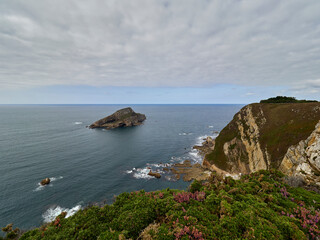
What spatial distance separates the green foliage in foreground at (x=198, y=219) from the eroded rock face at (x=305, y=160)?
49.5 ft

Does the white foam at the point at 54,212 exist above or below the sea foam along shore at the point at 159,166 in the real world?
below

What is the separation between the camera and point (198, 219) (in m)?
10.8

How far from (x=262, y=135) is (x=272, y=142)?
5.20 m

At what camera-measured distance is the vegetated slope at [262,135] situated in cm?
3978

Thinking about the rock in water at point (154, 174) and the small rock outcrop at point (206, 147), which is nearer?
the rock in water at point (154, 174)

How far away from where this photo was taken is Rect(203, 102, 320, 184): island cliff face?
30.7 meters

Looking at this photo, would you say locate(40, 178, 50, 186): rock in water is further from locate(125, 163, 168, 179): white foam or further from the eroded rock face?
the eroded rock face

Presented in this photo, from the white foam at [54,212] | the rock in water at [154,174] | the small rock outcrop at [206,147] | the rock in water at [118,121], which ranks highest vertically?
the rock in water at [118,121]

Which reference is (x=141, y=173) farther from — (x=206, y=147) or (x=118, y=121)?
(x=118, y=121)

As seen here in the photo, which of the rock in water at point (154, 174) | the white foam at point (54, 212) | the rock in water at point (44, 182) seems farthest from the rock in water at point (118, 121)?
the white foam at point (54, 212)

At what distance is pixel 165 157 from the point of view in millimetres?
73562

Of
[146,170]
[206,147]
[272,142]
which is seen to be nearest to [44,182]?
[146,170]

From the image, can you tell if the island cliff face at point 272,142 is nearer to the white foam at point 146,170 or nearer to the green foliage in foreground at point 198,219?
the green foliage in foreground at point 198,219

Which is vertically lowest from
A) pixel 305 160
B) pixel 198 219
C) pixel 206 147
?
pixel 206 147
